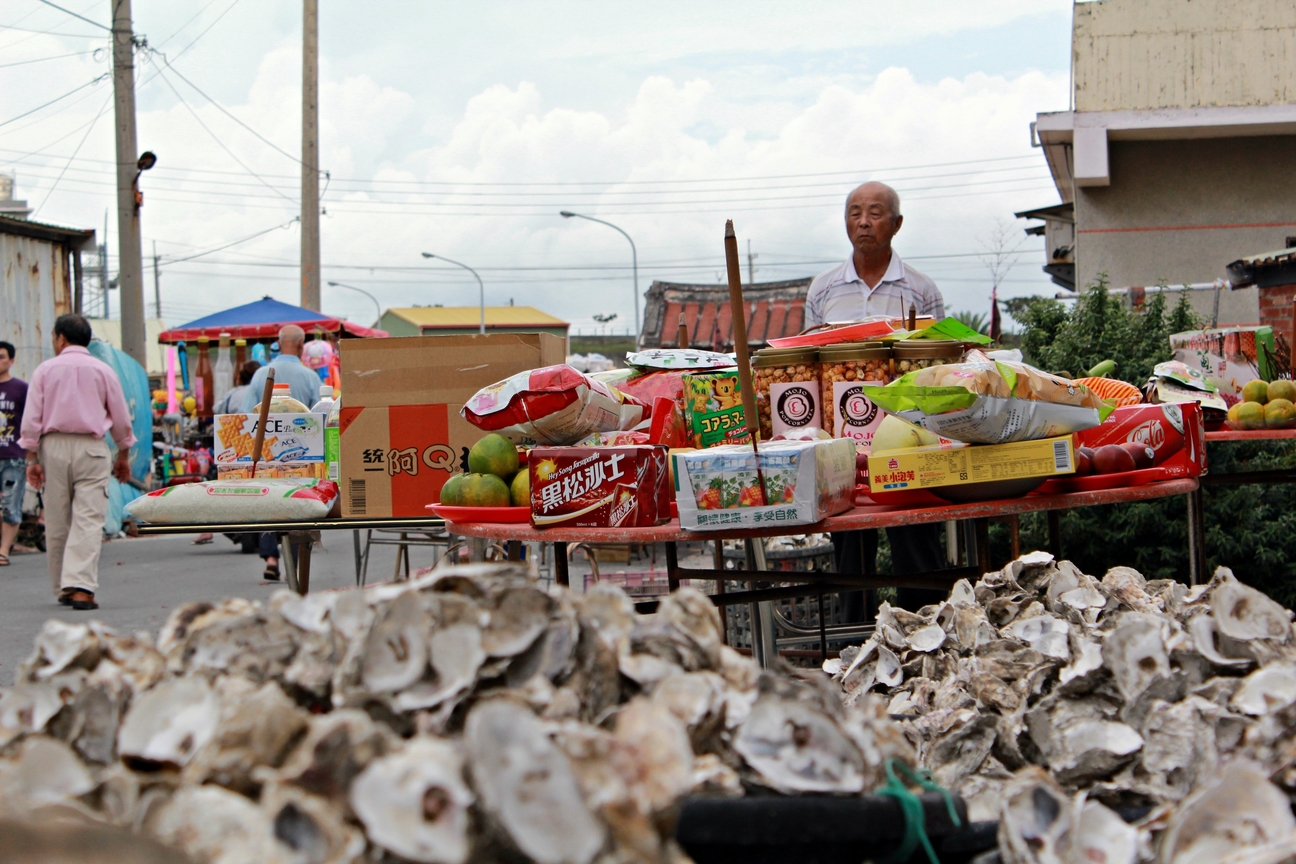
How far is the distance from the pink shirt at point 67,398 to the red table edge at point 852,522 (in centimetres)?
487

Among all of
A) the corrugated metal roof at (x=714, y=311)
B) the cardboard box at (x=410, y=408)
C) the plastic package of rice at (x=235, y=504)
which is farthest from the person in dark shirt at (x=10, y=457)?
the corrugated metal roof at (x=714, y=311)

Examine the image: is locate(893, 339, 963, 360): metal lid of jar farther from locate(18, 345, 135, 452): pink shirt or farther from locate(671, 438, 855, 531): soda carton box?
locate(18, 345, 135, 452): pink shirt

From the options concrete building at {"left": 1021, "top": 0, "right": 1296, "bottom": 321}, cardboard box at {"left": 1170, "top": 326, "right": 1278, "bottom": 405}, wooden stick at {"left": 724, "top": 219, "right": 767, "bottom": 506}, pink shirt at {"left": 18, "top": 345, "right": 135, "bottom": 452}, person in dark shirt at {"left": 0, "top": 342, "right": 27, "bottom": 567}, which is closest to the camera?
wooden stick at {"left": 724, "top": 219, "right": 767, "bottom": 506}

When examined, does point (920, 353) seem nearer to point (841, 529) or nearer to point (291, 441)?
point (841, 529)

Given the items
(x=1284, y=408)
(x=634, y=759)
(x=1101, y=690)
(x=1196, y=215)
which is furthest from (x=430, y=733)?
(x=1196, y=215)

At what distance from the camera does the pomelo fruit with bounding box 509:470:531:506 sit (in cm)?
285

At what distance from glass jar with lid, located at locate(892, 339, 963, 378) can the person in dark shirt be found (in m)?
8.50

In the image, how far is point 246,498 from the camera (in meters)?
3.51

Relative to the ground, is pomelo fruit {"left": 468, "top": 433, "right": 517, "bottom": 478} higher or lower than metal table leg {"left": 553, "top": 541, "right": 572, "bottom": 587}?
higher

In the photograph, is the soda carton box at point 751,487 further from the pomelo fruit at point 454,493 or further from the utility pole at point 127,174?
the utility pole at point 127,174

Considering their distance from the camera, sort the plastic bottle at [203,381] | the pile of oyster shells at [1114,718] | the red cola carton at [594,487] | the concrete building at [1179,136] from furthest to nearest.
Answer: the plastic bottle at [203,381]
the concrete building at [1179,136]
the red cola carton at [594,487]
the pile of oyster shells at [1114,718]

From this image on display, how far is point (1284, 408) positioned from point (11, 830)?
12.7ft

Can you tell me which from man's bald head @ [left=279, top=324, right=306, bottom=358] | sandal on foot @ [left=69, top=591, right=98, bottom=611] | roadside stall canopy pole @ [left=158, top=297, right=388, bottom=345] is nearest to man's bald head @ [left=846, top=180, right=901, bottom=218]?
man's bald head @ [left=279, top=324, right=306, bottom=358]

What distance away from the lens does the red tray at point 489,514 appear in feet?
9.06
